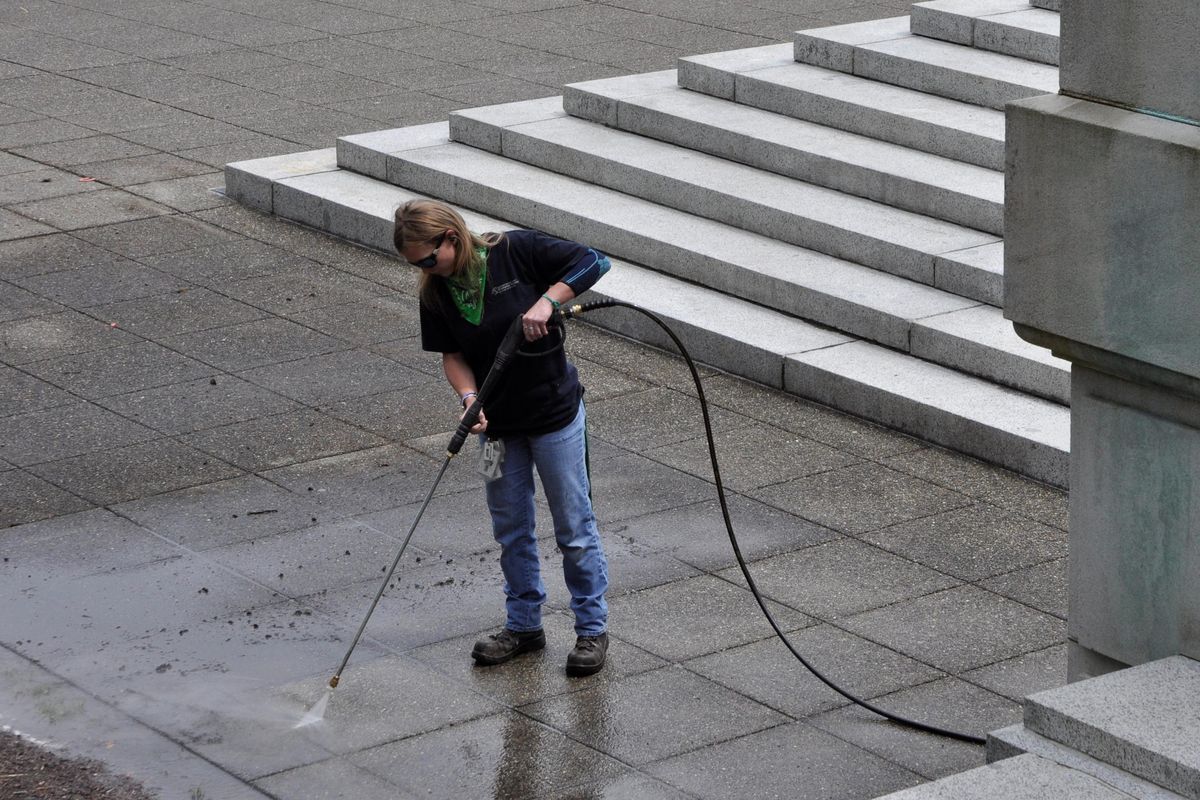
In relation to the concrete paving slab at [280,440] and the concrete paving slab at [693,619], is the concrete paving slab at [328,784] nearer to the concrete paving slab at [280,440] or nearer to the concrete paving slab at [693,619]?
the concrete paving slab at [693,619]

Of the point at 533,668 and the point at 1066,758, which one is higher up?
the point at 1066,758

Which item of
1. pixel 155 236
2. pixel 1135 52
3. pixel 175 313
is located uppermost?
pixel 1135 52

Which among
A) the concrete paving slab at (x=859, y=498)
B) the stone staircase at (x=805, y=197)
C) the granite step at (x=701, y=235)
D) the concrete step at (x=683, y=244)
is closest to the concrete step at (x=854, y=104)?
the stone staircase at (x=805, y=197)

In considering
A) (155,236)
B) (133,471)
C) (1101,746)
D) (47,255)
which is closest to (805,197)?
(155,236)

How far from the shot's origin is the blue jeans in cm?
686

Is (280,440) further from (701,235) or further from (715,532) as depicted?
(701,235)

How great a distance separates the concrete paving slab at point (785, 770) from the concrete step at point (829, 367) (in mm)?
2708

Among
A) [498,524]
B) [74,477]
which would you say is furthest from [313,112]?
[498,524]

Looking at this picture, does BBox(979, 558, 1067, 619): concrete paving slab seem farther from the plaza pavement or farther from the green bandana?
the green bandana

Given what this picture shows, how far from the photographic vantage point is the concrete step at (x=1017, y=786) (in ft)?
17.7

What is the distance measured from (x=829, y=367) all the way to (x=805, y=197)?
1983 mm

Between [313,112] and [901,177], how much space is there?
20.4 feet

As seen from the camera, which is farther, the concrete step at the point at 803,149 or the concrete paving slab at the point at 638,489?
the concrete step at the point at 803,149

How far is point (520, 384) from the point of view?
21.9ft
